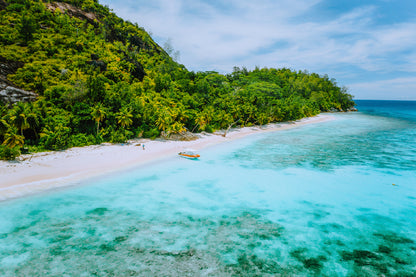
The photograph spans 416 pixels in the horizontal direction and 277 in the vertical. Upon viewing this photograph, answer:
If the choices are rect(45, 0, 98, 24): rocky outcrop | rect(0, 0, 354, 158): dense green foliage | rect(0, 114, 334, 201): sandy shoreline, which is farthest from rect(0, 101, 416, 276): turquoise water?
rect(45, 0, 98, 24): rocky outcrop

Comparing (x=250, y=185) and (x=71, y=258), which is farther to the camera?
(x=250, y=185)

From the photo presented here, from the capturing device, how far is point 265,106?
200 ft

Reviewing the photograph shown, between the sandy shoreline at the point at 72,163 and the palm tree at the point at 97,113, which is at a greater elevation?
the palm tree at the point at 97,113

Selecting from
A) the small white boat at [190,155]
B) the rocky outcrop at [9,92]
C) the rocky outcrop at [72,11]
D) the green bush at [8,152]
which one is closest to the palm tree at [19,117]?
the green bush at [8,152]

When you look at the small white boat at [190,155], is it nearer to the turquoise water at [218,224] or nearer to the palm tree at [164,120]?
the turquoise water at [218,224]

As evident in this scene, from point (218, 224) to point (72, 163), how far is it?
1771 cm

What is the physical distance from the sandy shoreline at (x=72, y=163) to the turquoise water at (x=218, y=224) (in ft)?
5.16

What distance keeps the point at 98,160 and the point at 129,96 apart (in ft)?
53.0

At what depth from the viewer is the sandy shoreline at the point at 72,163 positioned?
19.4m

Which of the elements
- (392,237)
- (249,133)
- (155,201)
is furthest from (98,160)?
(249,133)

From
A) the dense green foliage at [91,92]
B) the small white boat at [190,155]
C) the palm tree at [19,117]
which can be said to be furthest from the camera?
the small white boat at [190,155]

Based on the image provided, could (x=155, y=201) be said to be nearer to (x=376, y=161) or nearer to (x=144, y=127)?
(x=144, y=127)

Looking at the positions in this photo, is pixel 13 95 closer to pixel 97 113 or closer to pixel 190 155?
pixel 97 113

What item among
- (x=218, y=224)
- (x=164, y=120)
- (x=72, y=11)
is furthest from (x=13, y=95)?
(x=72, y=11)
